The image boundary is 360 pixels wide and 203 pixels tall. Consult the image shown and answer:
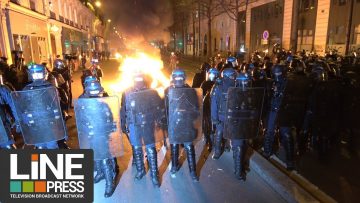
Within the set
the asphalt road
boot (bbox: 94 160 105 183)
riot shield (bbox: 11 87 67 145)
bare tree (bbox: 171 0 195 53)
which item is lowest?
the asphalt road

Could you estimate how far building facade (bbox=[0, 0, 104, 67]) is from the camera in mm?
13494

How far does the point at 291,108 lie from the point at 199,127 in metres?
1.61

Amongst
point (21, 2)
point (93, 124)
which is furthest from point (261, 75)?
point (21, 2)

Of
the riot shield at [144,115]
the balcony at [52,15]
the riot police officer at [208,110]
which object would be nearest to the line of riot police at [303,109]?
the riot police officer at [208,110]

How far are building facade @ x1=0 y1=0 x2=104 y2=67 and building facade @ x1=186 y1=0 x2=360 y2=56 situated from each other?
1317 cm

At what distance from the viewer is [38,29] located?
18.7 metres

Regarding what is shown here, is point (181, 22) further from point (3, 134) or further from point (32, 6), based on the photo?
point (3, 134)

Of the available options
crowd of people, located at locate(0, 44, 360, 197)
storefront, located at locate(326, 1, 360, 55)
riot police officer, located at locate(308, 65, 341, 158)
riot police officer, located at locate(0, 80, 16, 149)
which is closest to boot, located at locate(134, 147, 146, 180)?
crowd of people, located at locate(0, 44, 360, 197)

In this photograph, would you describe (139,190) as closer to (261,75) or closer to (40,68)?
(40,68)

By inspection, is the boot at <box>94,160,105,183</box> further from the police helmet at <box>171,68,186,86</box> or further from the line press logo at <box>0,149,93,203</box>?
the police helmet at <box>171,68,186,86</box>

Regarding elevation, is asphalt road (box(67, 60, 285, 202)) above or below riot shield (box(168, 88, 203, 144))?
below

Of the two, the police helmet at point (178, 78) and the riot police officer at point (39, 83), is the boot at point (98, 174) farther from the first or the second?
the police helmet at point (178, 78)

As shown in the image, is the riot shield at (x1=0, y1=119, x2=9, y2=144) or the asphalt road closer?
the asphalt road

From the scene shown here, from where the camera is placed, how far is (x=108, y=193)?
430cm
